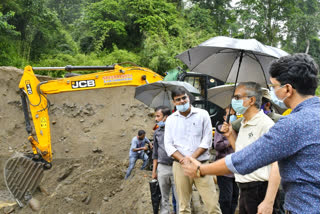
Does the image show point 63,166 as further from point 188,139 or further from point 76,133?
point 188,139

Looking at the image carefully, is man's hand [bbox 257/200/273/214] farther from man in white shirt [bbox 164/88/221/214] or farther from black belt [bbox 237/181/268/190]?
man in white shirt [bbox 164/88/221/214]

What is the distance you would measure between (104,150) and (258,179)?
7318 millimetres

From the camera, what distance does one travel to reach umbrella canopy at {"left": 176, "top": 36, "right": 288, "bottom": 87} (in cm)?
310

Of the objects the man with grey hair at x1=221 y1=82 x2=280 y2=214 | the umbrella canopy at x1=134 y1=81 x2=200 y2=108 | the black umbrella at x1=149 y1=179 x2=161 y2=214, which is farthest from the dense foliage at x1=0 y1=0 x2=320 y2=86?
the man with grey hair at x1=221 y1=82 x2=280 y2=214

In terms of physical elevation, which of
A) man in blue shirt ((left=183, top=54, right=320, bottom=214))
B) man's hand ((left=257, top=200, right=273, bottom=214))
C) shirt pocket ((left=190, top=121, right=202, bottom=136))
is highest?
man in blue shirt ((left=183, top=54, right=320, bottom=214))

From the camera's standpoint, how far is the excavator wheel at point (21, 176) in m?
5.96

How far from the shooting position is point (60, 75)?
12891mm

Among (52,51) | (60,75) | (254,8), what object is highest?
(254,8)

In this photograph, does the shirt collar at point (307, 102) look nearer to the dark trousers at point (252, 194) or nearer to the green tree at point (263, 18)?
the dark trousers at point (252, 194)

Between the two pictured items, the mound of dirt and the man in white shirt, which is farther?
the mound of dirt

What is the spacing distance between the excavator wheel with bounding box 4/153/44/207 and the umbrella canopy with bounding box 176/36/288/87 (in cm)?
427

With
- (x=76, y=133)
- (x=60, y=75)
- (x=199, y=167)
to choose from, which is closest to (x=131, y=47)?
(x=60, y=75)

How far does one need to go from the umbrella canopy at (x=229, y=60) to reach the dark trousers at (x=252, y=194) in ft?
4.28

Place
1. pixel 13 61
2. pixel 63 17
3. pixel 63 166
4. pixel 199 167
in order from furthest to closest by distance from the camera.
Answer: pixel 63 17 → pixel 13 61 → pixel 63 166 → pixel 199 167
